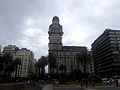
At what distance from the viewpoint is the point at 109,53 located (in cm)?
10212

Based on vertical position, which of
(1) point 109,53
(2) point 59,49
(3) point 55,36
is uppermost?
(3) point 55,36

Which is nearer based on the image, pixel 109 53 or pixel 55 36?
pixel 109 53

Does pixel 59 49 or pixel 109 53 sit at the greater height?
pixel 59 49

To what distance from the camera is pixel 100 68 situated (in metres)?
120

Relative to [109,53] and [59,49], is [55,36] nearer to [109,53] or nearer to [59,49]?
[59,49]

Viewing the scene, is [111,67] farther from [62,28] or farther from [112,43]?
[62,28]

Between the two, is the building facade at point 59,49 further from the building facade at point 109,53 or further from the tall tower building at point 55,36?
the building facade at point 109,53

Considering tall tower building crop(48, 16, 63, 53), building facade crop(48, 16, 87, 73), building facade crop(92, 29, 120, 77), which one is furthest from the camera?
tall tower building crop(48, 16, 63, 53)

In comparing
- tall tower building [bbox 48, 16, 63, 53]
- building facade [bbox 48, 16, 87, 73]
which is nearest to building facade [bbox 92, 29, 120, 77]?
building facade [bbox 48, 16, 87, 73]

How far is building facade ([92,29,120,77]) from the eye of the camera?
315 feet

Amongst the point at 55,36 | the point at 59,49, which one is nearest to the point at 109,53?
the point at 59,49

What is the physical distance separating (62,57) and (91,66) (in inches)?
1047

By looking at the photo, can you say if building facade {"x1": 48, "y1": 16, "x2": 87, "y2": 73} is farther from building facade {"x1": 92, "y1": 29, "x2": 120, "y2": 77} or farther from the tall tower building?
building facade {"x1": 92, "y1": 29, "x2": 120, "y2": 77}

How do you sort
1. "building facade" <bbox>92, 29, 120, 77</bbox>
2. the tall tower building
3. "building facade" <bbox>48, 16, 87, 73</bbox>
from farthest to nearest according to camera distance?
the tall tower building → "building facade" <bbox>48, 16, 87, 73</bbox> → "building facade" <bbox>92, 29, 120, 77</bbox>
